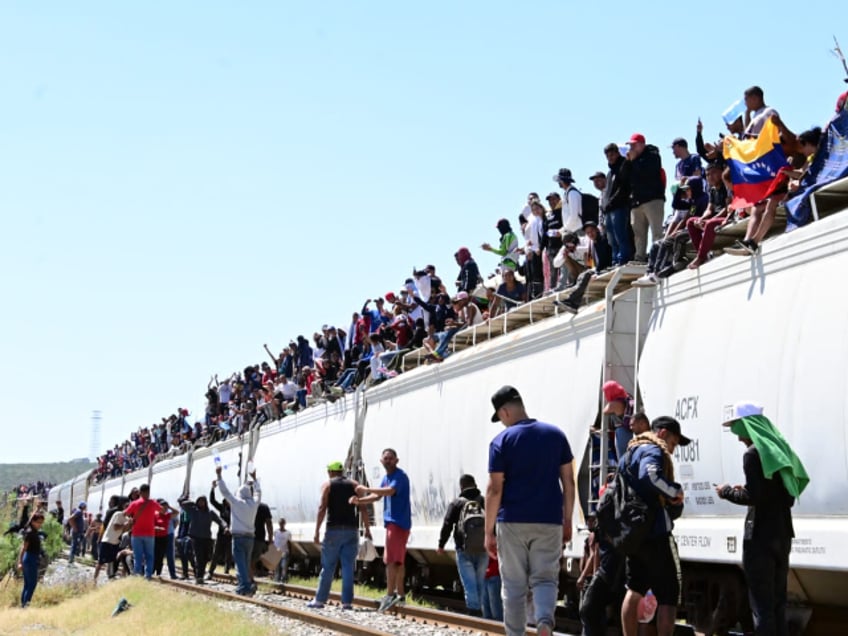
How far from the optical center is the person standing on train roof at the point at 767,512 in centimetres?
703

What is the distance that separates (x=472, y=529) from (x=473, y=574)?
754mm

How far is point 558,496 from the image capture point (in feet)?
22.8

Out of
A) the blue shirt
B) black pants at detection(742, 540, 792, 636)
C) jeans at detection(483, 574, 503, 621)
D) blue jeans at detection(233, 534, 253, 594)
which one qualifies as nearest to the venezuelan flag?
black pants at detection(742, 540, 792, 636)

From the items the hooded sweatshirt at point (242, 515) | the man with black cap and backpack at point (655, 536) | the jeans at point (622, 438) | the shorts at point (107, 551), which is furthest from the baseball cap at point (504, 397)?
the shorts at point (107, 551)

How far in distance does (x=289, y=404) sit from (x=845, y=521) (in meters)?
19.2

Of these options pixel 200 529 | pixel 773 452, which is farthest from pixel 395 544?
pixel 200 529

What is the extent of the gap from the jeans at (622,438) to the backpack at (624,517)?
95.3 inches

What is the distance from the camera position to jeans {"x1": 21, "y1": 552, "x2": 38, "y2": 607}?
61.5ft

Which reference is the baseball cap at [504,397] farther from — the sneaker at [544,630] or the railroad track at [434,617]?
the railroad track at [434,617]

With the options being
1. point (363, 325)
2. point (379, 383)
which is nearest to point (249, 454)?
point (363, 325)

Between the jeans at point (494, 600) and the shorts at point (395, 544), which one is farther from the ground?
the shorts at point (395, 544)

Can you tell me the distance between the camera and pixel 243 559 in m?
16.8

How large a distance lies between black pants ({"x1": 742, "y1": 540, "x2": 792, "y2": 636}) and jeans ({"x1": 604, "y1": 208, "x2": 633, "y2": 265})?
5.48 m

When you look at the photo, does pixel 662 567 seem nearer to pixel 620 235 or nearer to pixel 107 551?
pixel 620 235
